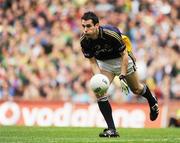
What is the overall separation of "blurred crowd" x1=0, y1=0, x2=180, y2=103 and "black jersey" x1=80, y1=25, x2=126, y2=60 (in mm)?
7832

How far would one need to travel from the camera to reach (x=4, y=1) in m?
26.0

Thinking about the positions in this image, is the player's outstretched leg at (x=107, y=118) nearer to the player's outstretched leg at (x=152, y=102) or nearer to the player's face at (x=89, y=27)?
the player's face at (x=89, y=27)

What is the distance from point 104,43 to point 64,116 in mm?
8105

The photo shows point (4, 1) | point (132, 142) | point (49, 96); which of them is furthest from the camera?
point (4, 1)

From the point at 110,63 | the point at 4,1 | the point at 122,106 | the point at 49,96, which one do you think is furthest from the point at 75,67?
the point at 110,63

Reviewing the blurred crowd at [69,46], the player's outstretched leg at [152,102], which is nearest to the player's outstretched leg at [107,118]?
the player's outstretched leg at [152,102]

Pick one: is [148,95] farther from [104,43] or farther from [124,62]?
[104,43]

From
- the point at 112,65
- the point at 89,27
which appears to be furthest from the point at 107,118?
the point at 89,27

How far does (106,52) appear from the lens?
515 inches

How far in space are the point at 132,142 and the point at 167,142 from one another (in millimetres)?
578

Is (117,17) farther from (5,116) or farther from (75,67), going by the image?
(5,116)

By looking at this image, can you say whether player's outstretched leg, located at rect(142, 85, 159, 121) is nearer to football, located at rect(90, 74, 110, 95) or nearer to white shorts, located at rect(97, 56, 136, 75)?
white shorts, located at rect(97, 56, 136, 75)

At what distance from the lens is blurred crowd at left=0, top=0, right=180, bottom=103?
21.5m

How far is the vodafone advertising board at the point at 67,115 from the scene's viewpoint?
66.3 ft
